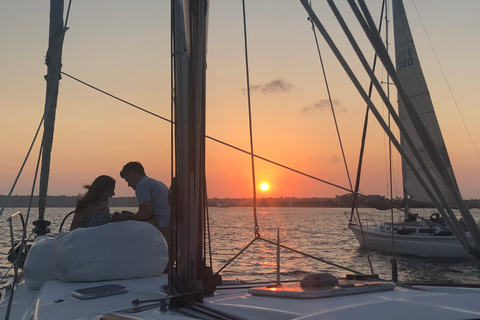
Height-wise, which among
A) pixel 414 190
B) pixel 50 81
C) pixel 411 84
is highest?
pixel 411 84

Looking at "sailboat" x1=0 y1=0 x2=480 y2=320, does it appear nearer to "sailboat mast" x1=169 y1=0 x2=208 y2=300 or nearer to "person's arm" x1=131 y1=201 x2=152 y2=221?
"sailboat mast" x1=169 y1=0 x2=208 y2=300

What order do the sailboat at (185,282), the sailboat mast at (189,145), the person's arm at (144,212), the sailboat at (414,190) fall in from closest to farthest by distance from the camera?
the sailboat at (185,282) → the sailboat mast at (189,145) → the person's arm at (144,212) → the sailboat at (414,190)

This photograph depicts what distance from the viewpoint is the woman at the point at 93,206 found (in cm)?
468

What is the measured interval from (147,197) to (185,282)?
2024mm

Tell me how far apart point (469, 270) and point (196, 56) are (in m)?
20.5

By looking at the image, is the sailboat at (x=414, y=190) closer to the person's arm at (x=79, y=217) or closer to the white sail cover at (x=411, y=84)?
the white sail cover at (x=411, y=84)

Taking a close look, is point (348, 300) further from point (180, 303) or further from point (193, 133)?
point (193, 133)

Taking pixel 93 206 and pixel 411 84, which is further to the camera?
pixel 411 84

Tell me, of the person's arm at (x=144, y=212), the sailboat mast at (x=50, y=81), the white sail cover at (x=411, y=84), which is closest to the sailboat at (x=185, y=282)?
the person's arm at (x=144, y=212)

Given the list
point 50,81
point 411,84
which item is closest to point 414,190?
point 411,84

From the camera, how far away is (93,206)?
475 cm

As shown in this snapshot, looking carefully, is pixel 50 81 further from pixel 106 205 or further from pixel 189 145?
pixel 189 145

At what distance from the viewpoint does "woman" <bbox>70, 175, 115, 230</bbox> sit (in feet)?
15.4

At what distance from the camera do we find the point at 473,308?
1.90 m
